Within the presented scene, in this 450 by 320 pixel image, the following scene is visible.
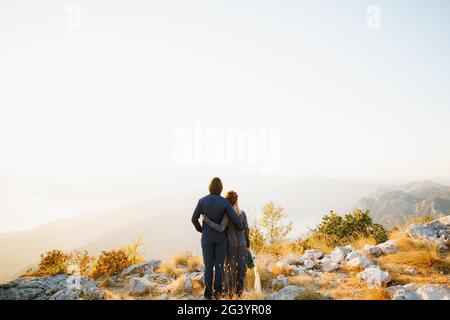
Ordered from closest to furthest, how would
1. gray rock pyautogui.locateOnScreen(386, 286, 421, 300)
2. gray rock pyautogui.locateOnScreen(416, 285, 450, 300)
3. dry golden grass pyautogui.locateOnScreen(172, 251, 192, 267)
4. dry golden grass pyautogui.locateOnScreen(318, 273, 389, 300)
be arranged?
1. gray rock pyautogui.locateOnScreen(416, 285, 450, 300)
2. gray rock pyautogui.locateOnScreen(386, 286, 421, 300)
3. dry golden grass pyautogui.locateOnScreen(318, 273, 389, 300)
4. dry golden grass pyautogui.locateOnScreen(172, 251, 192, 267)

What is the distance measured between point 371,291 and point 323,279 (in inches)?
64.1

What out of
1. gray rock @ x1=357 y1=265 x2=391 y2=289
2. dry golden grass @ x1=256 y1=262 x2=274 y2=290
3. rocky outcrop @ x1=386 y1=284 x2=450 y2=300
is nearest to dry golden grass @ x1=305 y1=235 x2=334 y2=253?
dry golden grass @ x1=256 y1=262 x2=274 y2=290

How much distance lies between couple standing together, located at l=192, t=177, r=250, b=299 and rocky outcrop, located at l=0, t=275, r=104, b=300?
2542 millimetres

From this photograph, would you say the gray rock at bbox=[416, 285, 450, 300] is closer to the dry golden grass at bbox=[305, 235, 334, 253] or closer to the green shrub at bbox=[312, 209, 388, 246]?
the dry golden grass at bbox=[305, 235, 334, 253]

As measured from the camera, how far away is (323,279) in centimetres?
705

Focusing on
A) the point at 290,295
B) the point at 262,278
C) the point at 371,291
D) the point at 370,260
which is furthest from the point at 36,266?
the point at 370,260

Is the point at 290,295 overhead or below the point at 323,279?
overhead

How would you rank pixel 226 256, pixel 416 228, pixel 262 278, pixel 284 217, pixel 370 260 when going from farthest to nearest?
pixel 284 217 → pixel 416 228 → pixel 370 260 → pixel 262 278 → pixel 226 256

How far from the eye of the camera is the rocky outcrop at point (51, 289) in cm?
578

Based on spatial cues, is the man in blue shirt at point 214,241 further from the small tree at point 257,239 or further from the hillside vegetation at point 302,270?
the small tree at point 257,239

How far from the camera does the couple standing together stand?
5.80m
